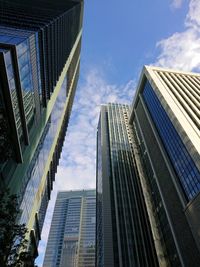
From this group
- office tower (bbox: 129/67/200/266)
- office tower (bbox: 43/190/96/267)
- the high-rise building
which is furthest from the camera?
office tower (bbox: 43/190/96/267)

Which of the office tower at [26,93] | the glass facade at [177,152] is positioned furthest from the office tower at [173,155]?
the office tower at [26,93]

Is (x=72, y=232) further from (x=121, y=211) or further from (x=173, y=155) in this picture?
(x=173, y=155)

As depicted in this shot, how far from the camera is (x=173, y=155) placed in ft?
194

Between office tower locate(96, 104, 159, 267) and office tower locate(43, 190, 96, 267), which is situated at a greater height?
office tower locate(43, 190, 96, 267)

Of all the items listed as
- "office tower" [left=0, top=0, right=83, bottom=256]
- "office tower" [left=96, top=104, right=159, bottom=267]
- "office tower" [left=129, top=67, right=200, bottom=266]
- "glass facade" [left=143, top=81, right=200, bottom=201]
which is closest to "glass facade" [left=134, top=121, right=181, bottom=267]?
"office tower" [left=129, top=67, right=200, bottom=266]

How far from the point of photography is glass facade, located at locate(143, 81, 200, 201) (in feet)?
162

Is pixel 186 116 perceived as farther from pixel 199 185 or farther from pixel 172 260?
pixel 172 260

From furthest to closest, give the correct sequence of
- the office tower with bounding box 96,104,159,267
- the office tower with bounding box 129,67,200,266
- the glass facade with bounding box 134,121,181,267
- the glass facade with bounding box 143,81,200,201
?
the office tower with bounding box 96,104,159,267 → the glass facade with bounding box 134,121,181,267 → the glass facade with bounding box 143,81,200,201 → the office tower with bounding box 129,67,200,266

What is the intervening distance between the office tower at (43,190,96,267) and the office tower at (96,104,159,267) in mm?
68864

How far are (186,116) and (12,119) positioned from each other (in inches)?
1592

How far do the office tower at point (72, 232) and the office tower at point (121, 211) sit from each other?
68.9 metres

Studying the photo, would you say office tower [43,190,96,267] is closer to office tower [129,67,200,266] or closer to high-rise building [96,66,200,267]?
high-rise building [96,66,200,267]

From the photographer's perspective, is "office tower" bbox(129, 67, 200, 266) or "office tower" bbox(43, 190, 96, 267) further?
"office tower" bbox(43, 190, 96, 267)

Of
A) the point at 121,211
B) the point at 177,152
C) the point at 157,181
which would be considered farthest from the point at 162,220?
the point at 121,211
